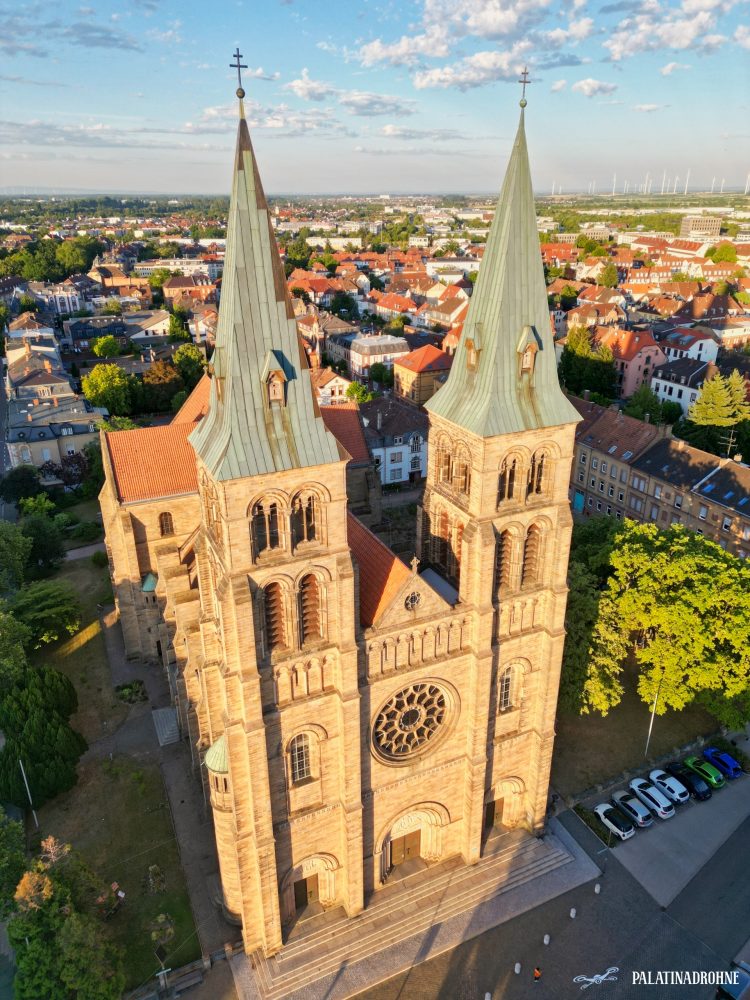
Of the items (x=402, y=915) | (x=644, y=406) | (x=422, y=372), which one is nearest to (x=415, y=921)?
(x=402, y=915)

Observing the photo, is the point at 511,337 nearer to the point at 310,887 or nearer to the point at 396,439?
the point at 310,887

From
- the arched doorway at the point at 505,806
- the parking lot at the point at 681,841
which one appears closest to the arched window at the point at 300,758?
the arched doorway at the point at 505,806

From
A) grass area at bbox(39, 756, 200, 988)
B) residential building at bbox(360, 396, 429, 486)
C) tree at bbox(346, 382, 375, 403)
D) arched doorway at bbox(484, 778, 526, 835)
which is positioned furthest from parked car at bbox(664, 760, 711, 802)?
tree at bbox(346, 382, 375, 403)

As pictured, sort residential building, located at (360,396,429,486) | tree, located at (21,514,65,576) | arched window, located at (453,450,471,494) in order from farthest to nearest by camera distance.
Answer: residential building, located at (360,396,429,486) → tree, located at (21,514,65,576) → arched window, located at (453,450,471,494)

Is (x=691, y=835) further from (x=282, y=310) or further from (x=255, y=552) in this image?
(x=282, y=310)

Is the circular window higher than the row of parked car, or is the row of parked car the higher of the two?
the circular window

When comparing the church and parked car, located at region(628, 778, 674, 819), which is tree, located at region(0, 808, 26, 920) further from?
parked car, located at region(628, 778, 674, 819)
